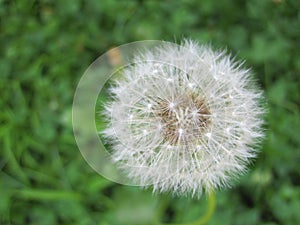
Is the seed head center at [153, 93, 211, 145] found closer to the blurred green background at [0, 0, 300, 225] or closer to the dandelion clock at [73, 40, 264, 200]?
the dandelion clock at [73, 40, 264, 200]

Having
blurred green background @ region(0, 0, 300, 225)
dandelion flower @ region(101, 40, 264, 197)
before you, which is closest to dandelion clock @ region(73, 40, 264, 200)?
dandelion flower @ region(101, 40, 264, 197)

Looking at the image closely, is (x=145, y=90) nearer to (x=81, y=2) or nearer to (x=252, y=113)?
(x=252, y=113)

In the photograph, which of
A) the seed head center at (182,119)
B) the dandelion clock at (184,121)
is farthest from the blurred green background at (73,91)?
the seed head center at (182,119)

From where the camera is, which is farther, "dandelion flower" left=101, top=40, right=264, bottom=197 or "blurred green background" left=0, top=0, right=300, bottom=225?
"blurred green background" left=0, top=0, right=300, bottom=225

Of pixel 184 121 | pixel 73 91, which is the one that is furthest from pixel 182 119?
pixel 73 91

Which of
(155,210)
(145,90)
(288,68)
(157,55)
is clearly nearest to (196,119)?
(145,90)

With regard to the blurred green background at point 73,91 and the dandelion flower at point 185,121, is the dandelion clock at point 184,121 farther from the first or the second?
the blurred green background at point 73,91

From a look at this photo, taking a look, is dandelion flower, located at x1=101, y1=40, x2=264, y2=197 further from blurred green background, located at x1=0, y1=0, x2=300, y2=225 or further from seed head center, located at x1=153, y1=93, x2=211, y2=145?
blurred green background, located at x1=0, y1=0, x2=300, y2=225
